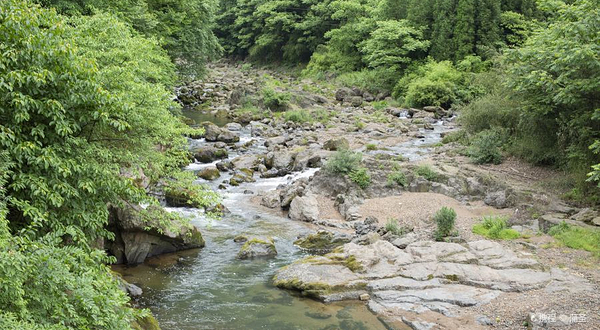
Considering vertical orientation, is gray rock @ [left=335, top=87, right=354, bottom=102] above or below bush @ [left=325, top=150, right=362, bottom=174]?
above

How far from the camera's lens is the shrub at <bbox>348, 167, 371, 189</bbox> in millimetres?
19844

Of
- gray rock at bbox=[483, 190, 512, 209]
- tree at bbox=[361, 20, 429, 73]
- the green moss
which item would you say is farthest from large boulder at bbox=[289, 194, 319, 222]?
tree at bbox=[361, 20, 429, 73]

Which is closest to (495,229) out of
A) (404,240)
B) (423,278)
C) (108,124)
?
(404,240)

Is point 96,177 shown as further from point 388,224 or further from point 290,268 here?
point 388,224

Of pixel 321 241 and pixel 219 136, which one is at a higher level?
pixel 219 136

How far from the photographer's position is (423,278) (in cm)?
1196

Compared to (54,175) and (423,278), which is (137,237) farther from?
(423,278)

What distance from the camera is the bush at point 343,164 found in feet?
66.3

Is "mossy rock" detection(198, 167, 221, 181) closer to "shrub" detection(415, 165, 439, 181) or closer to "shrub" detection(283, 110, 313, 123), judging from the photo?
"shrub" detection(415, 165, 439, 181)

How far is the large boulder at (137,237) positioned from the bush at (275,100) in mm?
24764

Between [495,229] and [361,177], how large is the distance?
20.7ft

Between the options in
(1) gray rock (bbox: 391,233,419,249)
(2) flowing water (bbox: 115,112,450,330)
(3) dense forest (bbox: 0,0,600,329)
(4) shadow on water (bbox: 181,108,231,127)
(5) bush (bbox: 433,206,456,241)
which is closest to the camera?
(3) dense forest (bbox: 0,0,600,329)

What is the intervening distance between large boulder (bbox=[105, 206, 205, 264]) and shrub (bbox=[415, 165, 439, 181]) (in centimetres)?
1015

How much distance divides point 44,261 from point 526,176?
59.0ft
